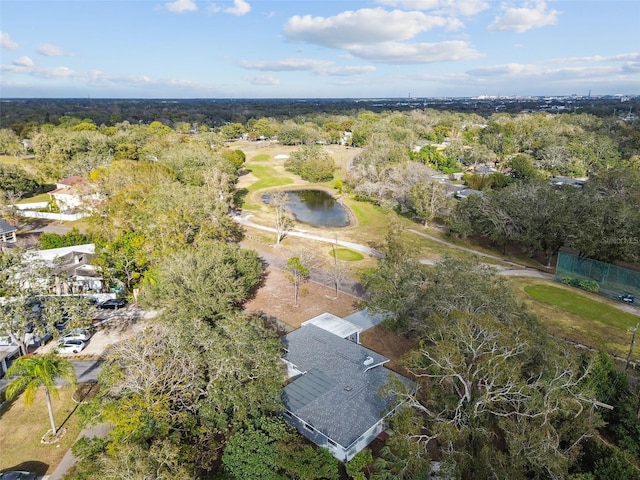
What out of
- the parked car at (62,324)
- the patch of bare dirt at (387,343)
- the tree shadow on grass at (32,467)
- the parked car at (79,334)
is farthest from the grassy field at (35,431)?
the patch of bare dirt at (387,343)

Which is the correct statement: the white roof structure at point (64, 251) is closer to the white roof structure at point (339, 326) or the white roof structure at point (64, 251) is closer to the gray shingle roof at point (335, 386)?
the white roof structure at point (339, 326)

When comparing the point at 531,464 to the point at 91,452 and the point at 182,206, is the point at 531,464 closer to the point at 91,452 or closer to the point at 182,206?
the point at 91,452

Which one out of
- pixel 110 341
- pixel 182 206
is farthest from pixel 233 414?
pixel 182 206

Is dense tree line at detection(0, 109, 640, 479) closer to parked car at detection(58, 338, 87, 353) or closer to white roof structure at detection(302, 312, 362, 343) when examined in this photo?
white roof structure at detection(302, 312, 362, 343)

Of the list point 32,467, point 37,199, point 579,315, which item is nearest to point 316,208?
point 579,315

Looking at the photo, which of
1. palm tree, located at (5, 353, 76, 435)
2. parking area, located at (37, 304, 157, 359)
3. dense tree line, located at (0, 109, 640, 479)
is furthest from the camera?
parking area, located at (37, 304, 157, 359)

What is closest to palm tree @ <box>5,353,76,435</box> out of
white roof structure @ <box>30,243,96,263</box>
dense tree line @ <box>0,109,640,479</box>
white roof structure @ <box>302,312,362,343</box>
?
dense tree line @ <box>0,109,640,479</box>

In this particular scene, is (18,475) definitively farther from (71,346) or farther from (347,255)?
(347,255)
